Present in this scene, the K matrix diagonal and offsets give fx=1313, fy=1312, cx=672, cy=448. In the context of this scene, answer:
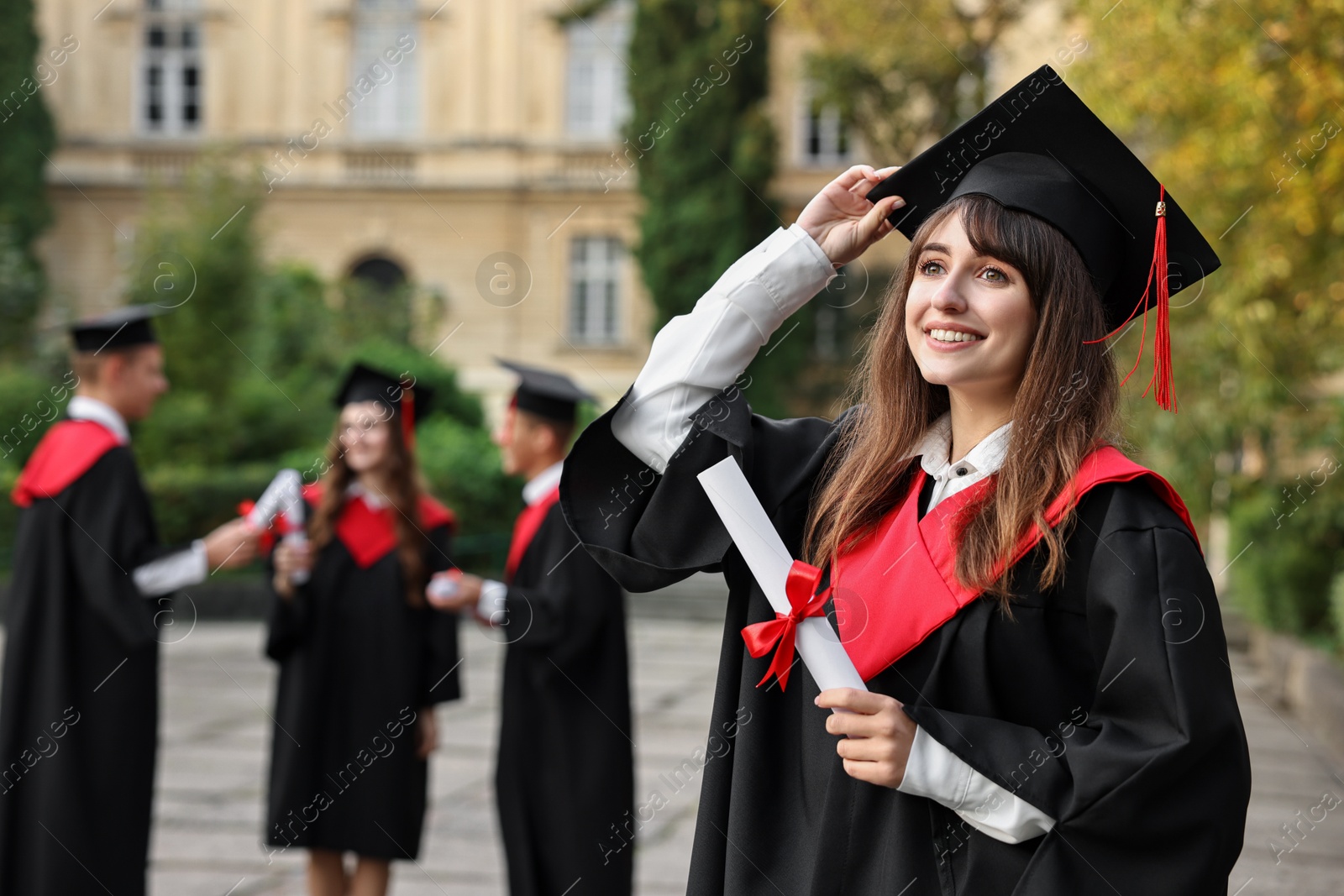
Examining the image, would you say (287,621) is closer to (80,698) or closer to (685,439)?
(80,698)

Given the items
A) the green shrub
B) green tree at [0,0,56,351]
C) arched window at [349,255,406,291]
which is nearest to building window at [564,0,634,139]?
arched window at [349,255,406,291]

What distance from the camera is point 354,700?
14.5 ft

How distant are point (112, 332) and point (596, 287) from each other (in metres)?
21.9

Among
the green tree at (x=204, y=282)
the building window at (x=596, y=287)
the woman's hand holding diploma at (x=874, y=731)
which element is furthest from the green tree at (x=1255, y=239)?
the building window at (x=596, y=287)

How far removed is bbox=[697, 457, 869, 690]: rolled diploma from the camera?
72.1 inches

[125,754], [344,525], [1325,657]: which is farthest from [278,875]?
[1325,657]

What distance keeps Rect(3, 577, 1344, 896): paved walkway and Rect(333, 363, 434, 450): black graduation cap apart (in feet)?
5.98

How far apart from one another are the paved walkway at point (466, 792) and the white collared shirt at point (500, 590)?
1.41 metres

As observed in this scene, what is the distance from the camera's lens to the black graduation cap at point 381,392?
4.66 meters

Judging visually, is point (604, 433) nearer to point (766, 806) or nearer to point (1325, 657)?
point (766, 806)

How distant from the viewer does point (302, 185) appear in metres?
25.9

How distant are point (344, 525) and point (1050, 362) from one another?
3.17 meters

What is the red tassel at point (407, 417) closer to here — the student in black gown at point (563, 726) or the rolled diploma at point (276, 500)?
the rolled diploma at point (276, 500)

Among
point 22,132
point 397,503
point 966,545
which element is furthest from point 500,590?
point 22,132
